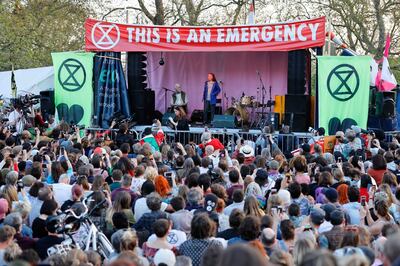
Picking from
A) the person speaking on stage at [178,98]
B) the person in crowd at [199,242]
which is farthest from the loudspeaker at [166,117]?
the person in crowd at [199,242]

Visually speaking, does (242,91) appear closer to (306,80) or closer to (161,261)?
(306,80)

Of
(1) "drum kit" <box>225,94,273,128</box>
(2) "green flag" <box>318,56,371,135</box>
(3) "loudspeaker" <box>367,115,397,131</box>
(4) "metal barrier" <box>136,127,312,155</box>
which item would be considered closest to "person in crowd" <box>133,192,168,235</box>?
(4) "metal barrier" <box>136,127,312,155</box>

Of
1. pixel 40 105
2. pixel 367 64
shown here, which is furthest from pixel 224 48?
pixel 40 105

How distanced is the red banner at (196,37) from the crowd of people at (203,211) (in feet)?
21.1

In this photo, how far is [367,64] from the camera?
54.2 feet

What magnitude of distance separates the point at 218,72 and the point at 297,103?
396 cm

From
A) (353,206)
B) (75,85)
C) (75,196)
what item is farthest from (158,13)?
(353,206)

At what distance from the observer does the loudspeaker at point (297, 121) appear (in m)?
17.9

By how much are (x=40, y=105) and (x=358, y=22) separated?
13971 millimetres

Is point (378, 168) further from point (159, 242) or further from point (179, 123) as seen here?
point (179, 123)

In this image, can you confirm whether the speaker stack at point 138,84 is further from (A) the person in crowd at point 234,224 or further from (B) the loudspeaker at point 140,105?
(A) the person in crowd at point 234,224

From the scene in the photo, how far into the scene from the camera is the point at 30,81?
22.0 metres

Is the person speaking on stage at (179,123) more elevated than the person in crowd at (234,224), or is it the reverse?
the person speaking on stage at (179,123)

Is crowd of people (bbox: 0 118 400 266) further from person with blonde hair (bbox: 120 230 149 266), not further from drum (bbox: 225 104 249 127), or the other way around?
drum (bbox: 225 104 249 127)
